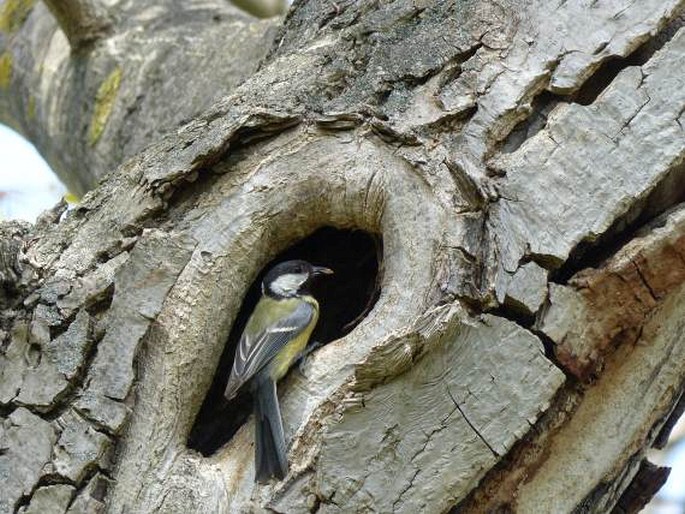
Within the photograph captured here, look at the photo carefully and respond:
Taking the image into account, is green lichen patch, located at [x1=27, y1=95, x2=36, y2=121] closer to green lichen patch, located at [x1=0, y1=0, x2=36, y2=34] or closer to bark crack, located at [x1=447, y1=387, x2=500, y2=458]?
green lichen patch, located at [x1=0, y1=0, x2=36, y2=34]

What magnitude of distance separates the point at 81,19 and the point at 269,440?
1.97 meters

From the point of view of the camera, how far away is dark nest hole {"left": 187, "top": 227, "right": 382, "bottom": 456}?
2.30 metres

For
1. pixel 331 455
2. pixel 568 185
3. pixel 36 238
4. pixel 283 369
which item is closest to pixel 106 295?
pixel 36 238

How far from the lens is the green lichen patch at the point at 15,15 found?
380 cm

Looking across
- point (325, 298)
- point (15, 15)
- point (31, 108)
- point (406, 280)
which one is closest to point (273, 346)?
point (325, 298)

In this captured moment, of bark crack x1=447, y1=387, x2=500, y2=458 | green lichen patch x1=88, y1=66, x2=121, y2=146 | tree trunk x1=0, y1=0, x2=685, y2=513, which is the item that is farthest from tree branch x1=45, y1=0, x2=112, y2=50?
bark crack x1=447, y1=387, x2=500, y2=458

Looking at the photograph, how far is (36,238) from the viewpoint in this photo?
2197mm

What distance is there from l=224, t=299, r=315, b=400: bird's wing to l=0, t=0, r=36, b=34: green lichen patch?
5.90ft

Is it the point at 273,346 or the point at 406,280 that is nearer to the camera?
the point at 406,280

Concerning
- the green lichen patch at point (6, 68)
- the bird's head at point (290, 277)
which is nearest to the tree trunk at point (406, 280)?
the bird's head at point (290, 277)

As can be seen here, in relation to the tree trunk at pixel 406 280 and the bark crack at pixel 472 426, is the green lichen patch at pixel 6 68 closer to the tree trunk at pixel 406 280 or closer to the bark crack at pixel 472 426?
the tree trunk at pixel 406 280

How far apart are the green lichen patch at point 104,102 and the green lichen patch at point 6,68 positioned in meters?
0.53

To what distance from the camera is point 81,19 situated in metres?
3.36

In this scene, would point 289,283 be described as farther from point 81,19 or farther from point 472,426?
point 81,19
